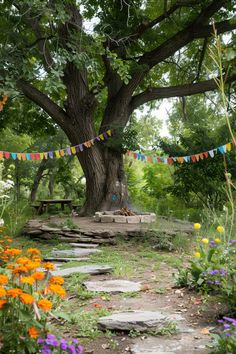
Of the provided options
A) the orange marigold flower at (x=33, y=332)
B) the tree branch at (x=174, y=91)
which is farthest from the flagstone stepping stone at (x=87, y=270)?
the tree branch at (x=174, y=91)

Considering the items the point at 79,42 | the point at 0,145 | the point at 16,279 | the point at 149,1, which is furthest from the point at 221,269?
the point at 0,145

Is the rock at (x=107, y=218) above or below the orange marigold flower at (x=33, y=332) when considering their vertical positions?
above

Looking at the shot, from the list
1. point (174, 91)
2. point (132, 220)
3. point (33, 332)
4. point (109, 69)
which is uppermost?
point (109, 69)

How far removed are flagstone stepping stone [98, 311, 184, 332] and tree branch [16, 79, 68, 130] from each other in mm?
7203

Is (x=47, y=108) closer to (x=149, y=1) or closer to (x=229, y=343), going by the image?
(x=149, y=1)

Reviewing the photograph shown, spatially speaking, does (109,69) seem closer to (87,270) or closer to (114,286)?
(87,270)

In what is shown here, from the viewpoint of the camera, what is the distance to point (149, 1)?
468 inches

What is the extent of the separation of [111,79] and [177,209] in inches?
169

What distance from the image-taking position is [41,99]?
9.92 metres

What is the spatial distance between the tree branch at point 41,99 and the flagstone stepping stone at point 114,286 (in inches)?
239

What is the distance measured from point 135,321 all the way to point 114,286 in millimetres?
1339

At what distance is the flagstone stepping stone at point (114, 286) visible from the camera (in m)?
4.32

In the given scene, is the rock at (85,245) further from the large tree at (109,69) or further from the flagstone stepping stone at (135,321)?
the flagstone stepping stone at (135,321)

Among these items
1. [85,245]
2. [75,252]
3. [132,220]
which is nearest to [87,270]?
[75,252]
